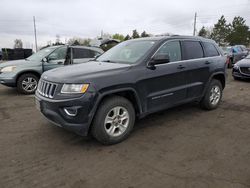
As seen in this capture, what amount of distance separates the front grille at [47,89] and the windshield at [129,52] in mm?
1342

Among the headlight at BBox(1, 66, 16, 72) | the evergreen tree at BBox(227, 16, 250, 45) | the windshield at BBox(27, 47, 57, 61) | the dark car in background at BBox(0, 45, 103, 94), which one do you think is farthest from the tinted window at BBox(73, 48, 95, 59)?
the evergreen tree at BBox(227, 16, 250, 45)

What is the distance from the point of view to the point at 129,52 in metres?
4.34

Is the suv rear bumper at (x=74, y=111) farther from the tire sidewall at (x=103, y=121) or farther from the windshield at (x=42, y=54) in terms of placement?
the windshield at (x=42, y=54)

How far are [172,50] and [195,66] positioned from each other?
705mm

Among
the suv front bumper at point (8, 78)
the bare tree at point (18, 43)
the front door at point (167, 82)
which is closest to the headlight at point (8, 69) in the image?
the suv front bumper at point (8, 78)

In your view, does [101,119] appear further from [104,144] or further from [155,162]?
[155,162]

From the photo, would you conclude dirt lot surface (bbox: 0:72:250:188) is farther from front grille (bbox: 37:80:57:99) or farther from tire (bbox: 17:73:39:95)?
tire (bbox: 17:73:39:95)

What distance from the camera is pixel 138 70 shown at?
370cm

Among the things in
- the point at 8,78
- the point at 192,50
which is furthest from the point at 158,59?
the point at 8,78

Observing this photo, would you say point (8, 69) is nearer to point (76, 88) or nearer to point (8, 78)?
point (8, 78)

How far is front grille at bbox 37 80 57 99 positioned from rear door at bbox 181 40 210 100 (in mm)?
2666

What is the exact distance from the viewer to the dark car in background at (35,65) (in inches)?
273

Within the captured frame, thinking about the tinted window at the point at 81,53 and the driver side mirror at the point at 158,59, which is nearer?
the driver side mirror at the point at 158,59

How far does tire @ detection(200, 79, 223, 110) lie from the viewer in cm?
514
